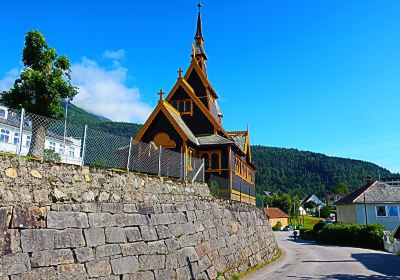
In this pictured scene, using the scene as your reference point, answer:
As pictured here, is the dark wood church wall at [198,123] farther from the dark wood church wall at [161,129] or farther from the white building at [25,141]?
the white building at [25,141]

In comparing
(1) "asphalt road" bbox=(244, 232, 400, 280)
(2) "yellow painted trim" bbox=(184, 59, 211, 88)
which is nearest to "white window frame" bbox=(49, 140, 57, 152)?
(1) "asphalt road" bbox=(244, 232, 400, 280)

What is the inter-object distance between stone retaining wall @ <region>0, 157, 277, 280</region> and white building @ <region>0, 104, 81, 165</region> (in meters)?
0.79

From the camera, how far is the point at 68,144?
→ 1012 centimetres

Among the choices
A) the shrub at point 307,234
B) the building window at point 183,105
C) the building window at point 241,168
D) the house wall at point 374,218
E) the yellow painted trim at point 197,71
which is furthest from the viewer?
the shrub at point 307,234

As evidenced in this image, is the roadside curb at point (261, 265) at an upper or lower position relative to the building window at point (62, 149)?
lower

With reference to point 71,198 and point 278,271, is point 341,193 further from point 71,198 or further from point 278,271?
point 71,198

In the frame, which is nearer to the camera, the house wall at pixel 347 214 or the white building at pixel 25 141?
the white building at pixel 25 141

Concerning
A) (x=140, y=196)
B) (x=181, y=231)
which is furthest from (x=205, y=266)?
(x=140, y=196)

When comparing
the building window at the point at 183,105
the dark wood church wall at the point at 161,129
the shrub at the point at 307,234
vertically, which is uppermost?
the building window at the point at 183,105

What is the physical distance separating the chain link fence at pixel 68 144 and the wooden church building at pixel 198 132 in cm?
953

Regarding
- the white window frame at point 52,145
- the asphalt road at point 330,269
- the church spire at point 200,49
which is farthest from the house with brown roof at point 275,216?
the white window frame at point 52,145

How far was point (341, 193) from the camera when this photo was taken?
148 m

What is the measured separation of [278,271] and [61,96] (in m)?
13.8

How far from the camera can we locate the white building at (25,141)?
8.63 meters
